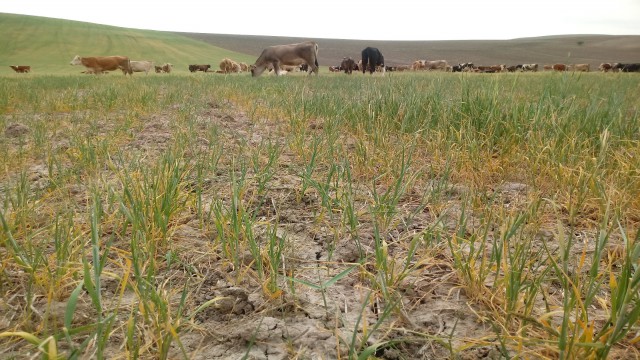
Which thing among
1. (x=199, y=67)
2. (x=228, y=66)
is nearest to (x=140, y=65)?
(x=199, y=67)

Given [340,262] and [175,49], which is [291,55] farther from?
[175,49]

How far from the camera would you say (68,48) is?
40188 millimetres

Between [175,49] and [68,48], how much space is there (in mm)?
13722

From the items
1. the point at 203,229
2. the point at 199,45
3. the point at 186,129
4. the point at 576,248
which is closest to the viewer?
the point at 576,248

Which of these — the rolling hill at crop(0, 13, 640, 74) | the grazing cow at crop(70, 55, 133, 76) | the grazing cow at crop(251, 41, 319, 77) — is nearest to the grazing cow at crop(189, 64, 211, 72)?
the rolling hill at crop(0, 13, 640, 74)

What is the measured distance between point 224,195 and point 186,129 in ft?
6.81

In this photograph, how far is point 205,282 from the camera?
1.37 metres

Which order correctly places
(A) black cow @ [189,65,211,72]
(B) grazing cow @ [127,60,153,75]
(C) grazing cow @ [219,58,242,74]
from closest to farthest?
(B) grazing cow @ [127,60,153,75], (C) grazing cow @ [219,58,242,74], (A) black cow @ [189,65,211,72]

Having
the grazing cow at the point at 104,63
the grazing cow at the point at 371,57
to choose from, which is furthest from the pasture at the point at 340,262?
the grazing cow at the point at 104,63

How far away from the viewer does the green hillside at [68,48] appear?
35.7 m

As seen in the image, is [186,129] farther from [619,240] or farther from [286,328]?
[619,240]

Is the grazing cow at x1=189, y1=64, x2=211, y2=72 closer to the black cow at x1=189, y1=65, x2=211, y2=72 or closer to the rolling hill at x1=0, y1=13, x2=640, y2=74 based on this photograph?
the black cow at x1=189, y1=65, x2=211, y2=72

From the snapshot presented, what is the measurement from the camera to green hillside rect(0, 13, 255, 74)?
35.7 m

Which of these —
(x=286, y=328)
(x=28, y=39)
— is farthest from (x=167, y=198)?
(x=28, y=39)
